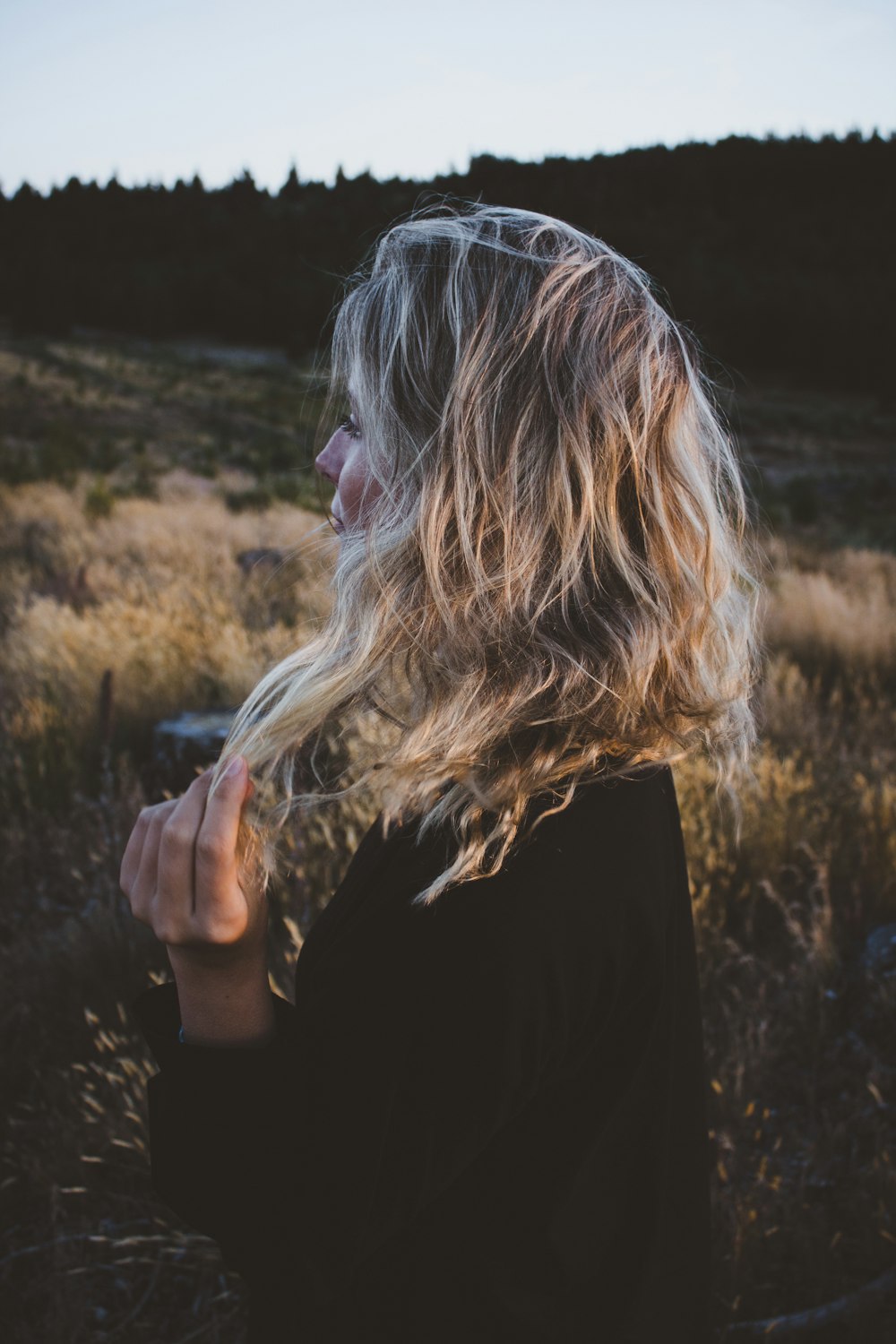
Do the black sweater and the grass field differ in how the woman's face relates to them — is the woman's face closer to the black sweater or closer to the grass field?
the grass field

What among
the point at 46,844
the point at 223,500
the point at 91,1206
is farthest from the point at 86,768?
the point at 223,500

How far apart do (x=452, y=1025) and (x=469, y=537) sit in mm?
567

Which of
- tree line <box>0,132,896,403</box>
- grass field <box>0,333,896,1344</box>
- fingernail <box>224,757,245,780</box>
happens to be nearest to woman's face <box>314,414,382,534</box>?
grass field <box>0,333,896,1344</box>

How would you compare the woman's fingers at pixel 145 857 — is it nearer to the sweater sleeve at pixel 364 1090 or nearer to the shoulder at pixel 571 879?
the sweater sleeve at pixel 364 1090

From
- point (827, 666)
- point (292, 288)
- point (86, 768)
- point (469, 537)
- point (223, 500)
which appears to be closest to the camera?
point (469, 537)

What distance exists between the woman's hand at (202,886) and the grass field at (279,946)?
732mm

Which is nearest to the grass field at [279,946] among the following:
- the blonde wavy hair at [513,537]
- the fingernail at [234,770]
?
the blonde wavy hair at [513,537]

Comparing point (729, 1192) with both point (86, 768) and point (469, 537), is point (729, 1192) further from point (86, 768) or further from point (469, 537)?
point (86, 768)

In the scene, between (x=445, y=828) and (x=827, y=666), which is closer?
(x=445, y=828)

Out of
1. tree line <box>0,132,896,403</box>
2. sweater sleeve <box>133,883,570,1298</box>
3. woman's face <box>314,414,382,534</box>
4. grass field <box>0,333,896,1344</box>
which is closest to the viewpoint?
sweater sleeve <box>133,883,570,1298</box>

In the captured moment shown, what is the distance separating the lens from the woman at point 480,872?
77 cm

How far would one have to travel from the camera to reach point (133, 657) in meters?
4.77

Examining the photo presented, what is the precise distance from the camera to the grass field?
1873mm

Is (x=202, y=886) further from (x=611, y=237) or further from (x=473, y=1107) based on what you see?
(x=611, y=237)
